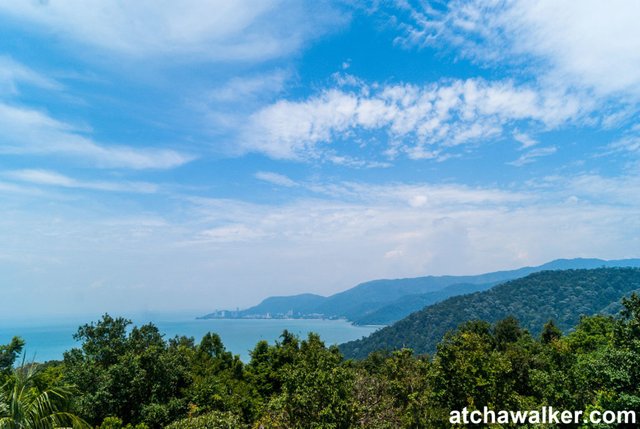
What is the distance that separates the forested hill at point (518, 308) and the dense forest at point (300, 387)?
134 meters

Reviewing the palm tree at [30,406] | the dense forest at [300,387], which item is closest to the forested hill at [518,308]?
the dense forest at [300,387]

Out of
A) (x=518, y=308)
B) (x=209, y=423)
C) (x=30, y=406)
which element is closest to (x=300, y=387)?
(x=209, y=423)

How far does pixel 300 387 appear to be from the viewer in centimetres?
1245

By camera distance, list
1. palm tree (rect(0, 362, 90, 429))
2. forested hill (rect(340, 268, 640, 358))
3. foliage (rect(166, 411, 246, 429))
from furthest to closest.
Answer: forested hill (rect(340, 268, 640, 358))
foliage (rect(166, 411, 246, 429))
palm tree (rect(0, 362, 90, 429))

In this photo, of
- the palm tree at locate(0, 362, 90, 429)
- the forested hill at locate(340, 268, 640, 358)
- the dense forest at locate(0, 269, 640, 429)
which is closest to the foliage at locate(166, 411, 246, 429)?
the dense forest at locate(0, 269, 640, 429)

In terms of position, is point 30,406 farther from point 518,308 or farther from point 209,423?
point 518,308

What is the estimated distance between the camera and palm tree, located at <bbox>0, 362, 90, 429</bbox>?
6.92 meters

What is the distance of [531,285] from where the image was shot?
194750 millimetres

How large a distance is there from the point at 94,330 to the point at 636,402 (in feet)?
84.1

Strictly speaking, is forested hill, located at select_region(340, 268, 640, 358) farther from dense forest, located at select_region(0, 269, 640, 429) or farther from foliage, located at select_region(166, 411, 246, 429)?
foliage, located at select_region(166, 411, 246, 429)

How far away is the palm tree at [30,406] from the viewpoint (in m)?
6.92

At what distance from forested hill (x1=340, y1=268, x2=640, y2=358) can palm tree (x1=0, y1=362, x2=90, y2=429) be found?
148266mm

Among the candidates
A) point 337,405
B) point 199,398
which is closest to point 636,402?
point 337,405

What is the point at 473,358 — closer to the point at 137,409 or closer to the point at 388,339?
the point at 137,409
